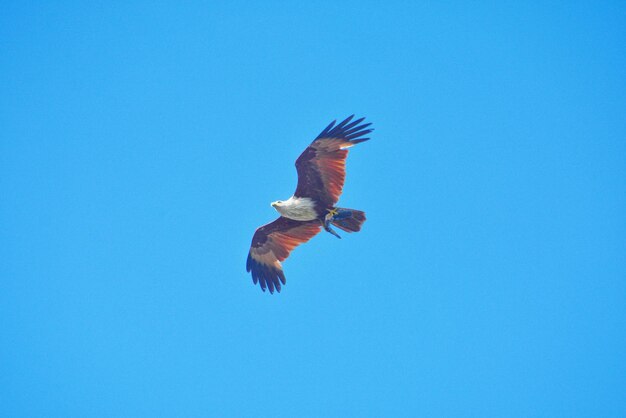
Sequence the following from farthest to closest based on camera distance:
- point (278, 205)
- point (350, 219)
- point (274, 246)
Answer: point (274, 246), point (278, 205), point (350, 219)

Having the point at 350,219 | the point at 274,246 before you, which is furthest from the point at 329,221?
the point at 274,246

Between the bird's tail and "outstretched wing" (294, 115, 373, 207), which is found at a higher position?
"outstretched wing" (294, 115, 373, 207)

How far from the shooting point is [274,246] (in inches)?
589

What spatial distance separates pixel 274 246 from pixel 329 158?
2910 millimetres

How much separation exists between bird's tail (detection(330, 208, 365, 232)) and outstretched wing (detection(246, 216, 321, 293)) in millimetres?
1199

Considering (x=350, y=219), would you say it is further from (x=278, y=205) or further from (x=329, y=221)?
(x=278, y=205)

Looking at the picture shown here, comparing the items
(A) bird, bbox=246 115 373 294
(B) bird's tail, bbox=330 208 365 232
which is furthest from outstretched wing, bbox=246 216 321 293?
(B) bird's tail, bbox=330 208 365 232

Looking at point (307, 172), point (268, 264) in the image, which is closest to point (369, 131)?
point (307, 172)

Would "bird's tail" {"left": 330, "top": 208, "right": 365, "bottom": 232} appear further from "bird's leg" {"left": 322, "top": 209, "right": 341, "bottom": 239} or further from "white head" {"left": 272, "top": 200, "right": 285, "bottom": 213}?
"white head" {"left": 272, "top": 200, "right": 285, "bottom": 213}

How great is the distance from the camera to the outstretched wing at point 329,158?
13.4 metres

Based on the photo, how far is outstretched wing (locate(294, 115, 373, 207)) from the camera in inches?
526

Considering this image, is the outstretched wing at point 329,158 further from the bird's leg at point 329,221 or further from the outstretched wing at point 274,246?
the outstretched wing at point 274,246

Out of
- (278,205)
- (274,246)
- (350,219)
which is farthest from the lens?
(274,246)

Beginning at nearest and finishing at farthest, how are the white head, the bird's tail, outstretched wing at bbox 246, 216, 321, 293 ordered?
the bird's tail, the white head, outstretched wing at bbox 246, 216, 321, 293
